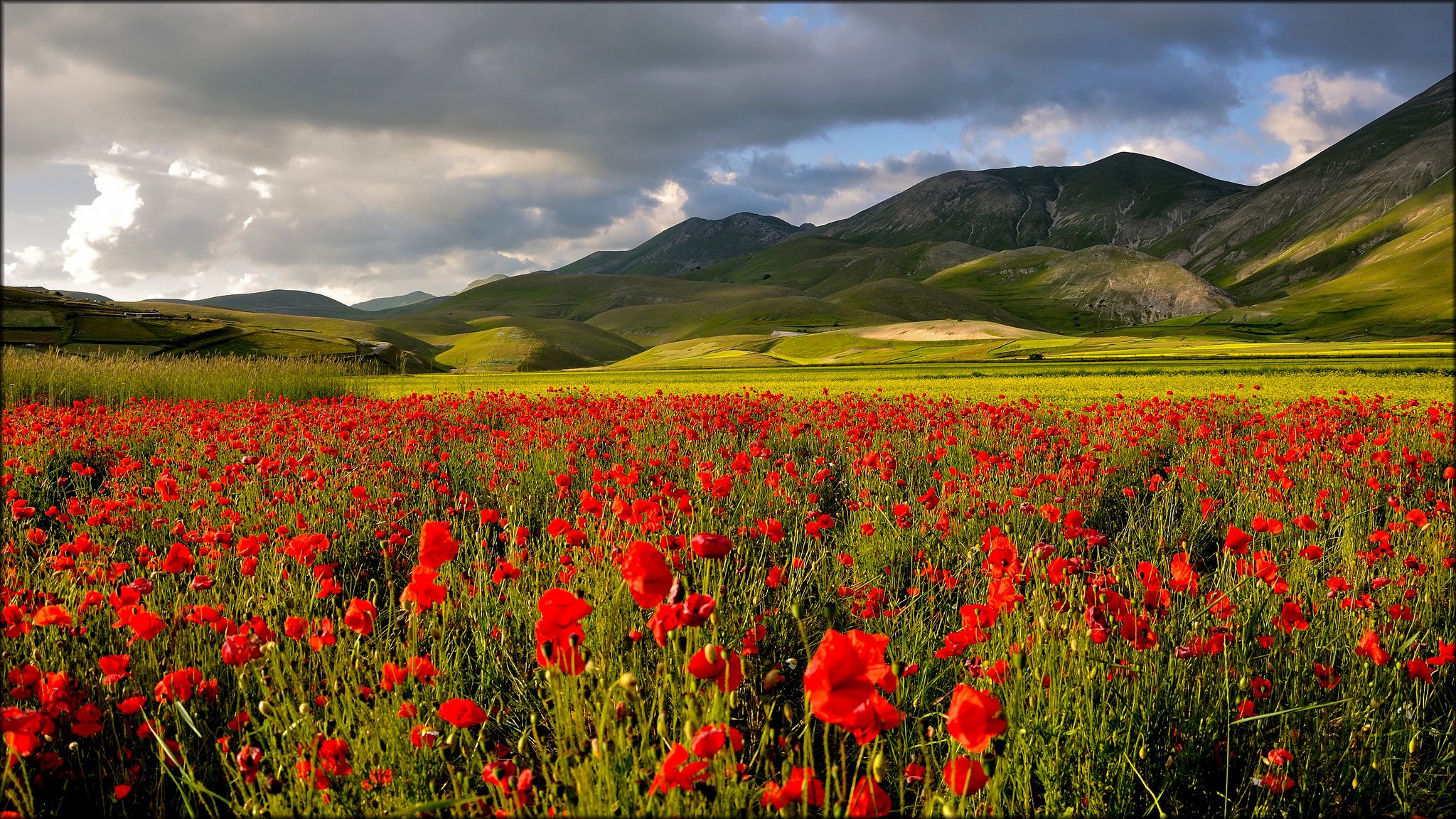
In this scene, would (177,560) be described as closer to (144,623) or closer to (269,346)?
(144,623)

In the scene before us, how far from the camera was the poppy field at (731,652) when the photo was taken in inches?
78.5

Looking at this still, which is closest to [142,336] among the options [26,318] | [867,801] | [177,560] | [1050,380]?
[26,318]

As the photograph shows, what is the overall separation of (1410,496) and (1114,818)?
6.09 metres

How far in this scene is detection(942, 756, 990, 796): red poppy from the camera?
59.8 inches

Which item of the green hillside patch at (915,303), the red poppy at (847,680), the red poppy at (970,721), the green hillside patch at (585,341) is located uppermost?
the green hillside patch at (915,303)

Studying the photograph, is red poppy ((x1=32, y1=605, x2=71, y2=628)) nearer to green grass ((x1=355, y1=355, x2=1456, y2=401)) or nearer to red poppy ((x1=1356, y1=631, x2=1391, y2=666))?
red poppy ((x1=1356, y1=631, x2=1391, y2=666))

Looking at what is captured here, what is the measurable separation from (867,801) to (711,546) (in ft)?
2.28

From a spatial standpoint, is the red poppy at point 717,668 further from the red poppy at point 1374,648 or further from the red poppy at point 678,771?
the red poppy at point 1374,648

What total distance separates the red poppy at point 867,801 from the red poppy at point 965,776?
15 cm

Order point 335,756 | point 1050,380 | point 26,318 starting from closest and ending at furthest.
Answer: point 335,756 → point 1050,380 → point 26,318

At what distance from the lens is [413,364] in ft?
221

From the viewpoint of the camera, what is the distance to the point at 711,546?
1.89 meters

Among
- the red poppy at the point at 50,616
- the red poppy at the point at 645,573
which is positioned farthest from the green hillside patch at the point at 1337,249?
the red poppy at the point at 50,616

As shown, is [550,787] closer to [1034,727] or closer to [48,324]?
[1034,727]
